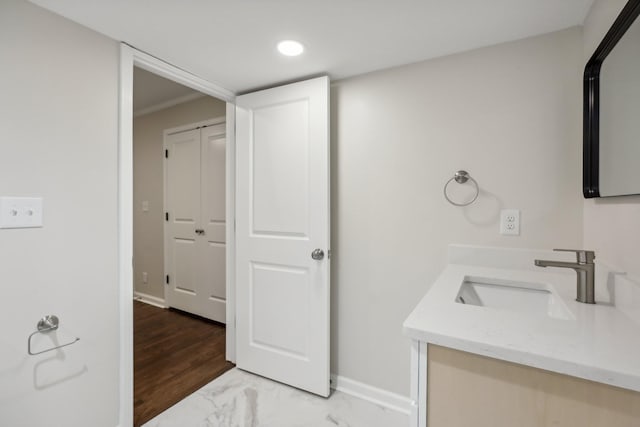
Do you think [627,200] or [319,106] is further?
[319,106]

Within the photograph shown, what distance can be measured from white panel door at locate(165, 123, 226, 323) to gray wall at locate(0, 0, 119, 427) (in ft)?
4.76

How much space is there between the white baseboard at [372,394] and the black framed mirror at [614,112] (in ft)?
4.79

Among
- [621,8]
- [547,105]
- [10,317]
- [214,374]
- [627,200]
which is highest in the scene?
[621,8]

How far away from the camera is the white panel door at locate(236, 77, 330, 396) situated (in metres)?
1.83

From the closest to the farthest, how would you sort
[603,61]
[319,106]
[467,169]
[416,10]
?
1. [603,61]
2. [416,10]
3. [467,169]
4. [319,106]

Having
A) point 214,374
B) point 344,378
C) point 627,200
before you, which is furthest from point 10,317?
point 627,200

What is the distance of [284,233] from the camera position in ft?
6.46

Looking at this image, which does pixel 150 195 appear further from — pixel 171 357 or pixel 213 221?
pixel 171 357

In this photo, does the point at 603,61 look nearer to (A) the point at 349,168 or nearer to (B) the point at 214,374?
(A) the point at 349,168

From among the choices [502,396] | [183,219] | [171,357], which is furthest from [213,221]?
[502,396]

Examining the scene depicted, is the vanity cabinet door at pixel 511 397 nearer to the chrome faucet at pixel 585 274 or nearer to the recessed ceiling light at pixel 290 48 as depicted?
the chrome faucet at pixel 585 274

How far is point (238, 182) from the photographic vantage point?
7.04 feet

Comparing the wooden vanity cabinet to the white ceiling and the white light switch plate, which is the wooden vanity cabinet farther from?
the white light switch plate

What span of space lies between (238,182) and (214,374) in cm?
140
